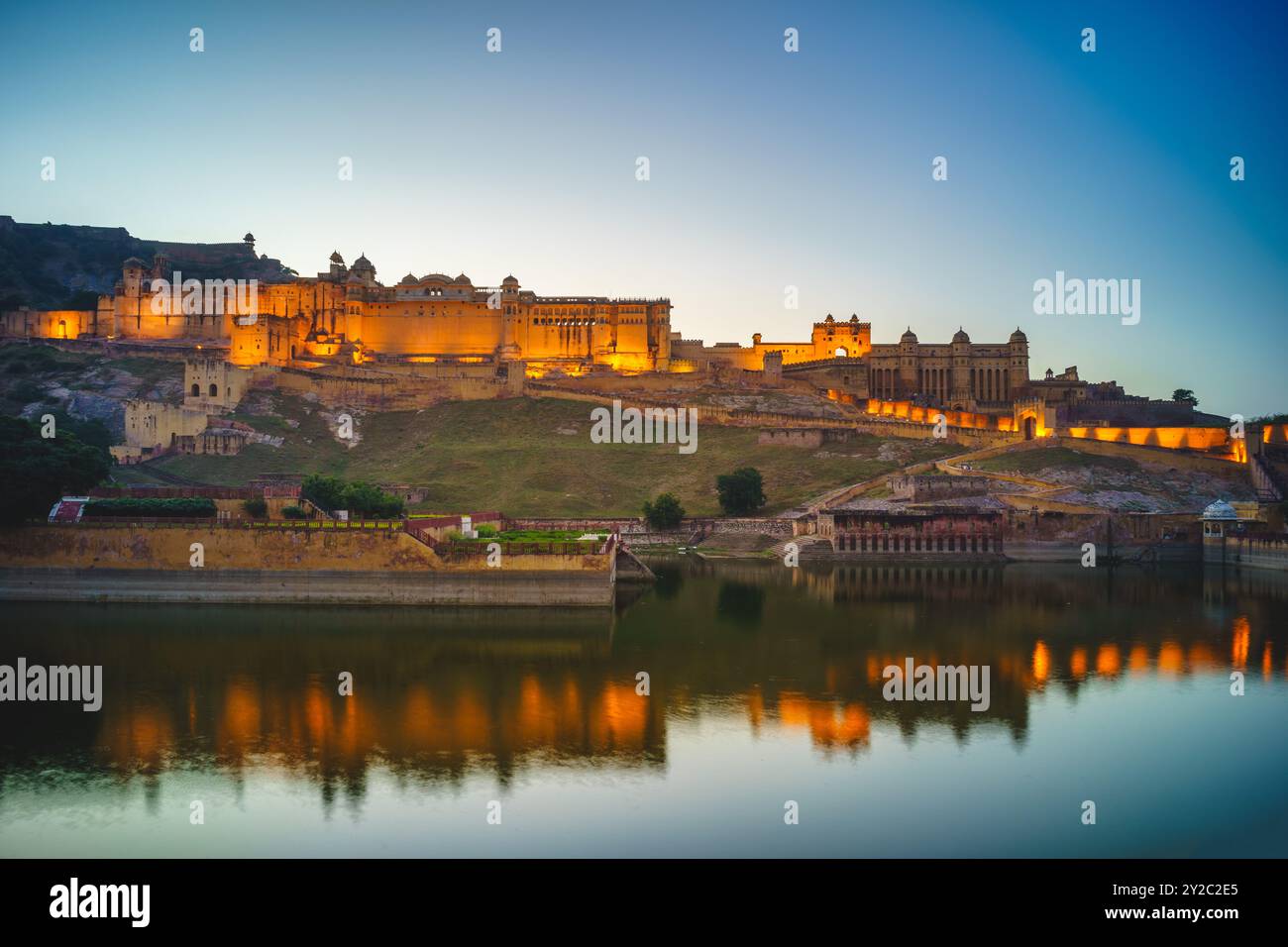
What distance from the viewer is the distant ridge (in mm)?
120750

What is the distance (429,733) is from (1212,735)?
56.2ft

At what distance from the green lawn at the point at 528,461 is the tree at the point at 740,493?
1230mm

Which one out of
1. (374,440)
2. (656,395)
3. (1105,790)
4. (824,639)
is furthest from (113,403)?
(1105,790)

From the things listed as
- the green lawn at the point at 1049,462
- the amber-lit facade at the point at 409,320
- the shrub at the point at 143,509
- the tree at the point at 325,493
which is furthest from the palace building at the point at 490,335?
the shrub at the point at 143,509

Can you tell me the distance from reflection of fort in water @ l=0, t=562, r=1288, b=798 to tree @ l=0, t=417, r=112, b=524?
375cm

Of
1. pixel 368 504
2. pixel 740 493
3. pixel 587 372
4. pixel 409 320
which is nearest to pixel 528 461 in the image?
pixel 740 493

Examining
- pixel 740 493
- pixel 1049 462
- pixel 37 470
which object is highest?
pixel 1049 462

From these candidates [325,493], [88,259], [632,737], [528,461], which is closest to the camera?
[632,737]

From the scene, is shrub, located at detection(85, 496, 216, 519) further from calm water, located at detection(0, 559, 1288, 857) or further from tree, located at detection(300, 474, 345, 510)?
tree, located at detection(300, 474, 345, 510)

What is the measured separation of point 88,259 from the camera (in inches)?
5059

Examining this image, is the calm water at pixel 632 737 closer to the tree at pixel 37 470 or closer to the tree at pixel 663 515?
the tree at pixel 37 470

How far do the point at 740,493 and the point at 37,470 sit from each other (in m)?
38.2

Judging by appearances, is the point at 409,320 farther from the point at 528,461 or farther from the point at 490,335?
the point at 528,461
